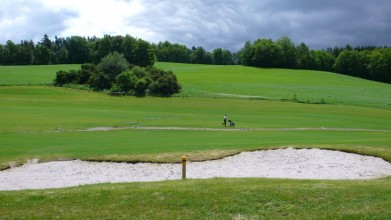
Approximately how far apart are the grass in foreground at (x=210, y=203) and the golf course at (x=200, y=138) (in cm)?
3

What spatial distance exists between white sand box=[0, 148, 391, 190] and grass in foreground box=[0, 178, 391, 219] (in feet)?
25.3

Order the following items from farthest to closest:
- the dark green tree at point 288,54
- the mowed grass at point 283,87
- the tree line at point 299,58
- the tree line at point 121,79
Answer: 1. the dark green tree at point 288,54
2. the tree line at point 299,58
3. the tree line at point 121,79
4. the mowed grass at point 283,87

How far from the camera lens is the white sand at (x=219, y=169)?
2216 centimetres

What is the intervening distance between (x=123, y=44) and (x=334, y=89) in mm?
68108

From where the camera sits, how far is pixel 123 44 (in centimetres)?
14038

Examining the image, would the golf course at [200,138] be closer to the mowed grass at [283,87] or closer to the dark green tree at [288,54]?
the mowed grass at [283,87]

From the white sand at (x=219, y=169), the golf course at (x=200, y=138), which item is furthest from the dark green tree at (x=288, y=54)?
the white sand at (x=219, y=169)

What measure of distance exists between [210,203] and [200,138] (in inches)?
1026

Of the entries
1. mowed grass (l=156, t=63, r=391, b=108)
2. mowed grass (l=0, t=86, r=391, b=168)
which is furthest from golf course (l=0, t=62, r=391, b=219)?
mowed grass (l=156, t=63, r=391, b=108)

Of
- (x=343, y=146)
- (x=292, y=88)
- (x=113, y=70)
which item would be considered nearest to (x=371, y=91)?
(x=292, y=88)

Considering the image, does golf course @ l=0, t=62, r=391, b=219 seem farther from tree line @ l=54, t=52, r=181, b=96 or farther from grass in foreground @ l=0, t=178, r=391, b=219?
tree line @ l=54, t=52, r=181, b=96

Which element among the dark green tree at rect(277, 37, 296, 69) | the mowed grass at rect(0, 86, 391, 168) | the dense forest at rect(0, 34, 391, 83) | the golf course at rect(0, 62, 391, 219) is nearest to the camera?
the golf course at rect(0, 62, 391, 219)

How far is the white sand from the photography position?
22.2 m

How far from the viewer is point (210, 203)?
12.1m
